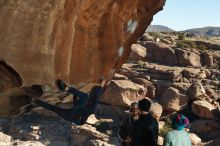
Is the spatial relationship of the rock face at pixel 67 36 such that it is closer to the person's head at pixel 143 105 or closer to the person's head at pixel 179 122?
the person's head at pixel 143 105

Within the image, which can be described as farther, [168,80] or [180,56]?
[180,56]

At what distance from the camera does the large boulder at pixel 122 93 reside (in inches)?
1284

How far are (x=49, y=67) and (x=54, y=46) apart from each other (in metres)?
0.30

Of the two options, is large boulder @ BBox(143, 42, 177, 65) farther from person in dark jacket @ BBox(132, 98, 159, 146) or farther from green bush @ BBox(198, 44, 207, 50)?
person in dark jacket @ BBox(132, 98, 159, 146)

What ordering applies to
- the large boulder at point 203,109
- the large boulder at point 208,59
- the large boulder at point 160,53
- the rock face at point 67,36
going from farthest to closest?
the large boulder at point 208,59
the large boulder at point 160,53
the large boulder at point 203,109
the rock face at point 67,36

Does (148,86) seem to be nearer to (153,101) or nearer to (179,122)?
(153,101)

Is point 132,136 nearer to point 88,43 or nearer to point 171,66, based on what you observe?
point 88,43

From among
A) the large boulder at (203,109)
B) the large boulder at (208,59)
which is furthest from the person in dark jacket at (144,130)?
the large boulder at (208,59)

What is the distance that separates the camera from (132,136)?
590 cm

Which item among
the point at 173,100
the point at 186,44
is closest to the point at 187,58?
the point at 186,44

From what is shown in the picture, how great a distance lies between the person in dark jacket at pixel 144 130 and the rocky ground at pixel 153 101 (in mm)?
19499

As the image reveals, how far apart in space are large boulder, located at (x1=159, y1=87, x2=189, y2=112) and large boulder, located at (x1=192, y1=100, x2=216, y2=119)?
0.84 metres

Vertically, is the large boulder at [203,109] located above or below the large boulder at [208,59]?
below

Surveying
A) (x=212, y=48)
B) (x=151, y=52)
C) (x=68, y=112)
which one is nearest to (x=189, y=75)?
(x=151, y=52)
